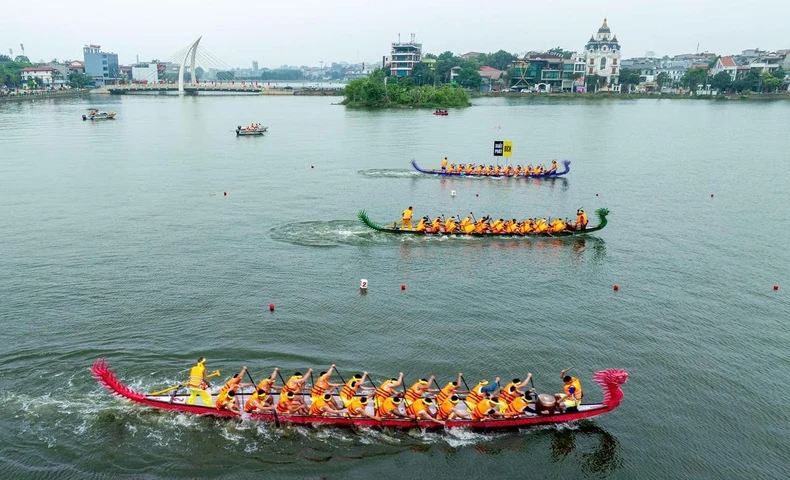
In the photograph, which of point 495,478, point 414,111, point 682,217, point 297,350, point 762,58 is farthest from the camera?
point 762,58

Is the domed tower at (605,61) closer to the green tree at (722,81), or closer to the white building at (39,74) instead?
the green tree at (722,81)

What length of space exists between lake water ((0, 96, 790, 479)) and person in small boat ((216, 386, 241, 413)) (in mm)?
480

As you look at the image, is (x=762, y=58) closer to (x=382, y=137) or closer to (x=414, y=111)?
(x=414, y=111)

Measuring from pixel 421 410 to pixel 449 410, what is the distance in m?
0.73

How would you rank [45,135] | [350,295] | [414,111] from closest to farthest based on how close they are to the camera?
[350,295] → [45,135] → [414,111]

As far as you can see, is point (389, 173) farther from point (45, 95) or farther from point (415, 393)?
point (45, 95)

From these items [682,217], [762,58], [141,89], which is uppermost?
[762,58]

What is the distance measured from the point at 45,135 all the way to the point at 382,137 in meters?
39.6

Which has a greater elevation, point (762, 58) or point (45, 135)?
point (762, 58)

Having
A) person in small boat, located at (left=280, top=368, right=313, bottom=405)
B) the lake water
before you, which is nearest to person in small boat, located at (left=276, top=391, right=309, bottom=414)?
person in small boat, located at (left=280, top=368, right=313, bottom=405)

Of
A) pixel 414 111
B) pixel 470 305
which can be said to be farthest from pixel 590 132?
pixel 470 305

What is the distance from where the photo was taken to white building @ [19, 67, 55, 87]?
165 meters

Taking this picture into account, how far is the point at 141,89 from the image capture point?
167 meters

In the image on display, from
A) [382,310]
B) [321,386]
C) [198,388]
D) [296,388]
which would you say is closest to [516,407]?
[321,386]
